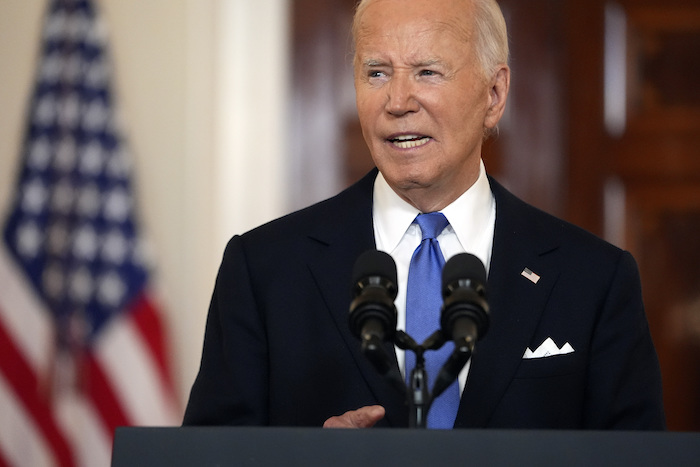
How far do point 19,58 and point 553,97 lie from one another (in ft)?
6.82

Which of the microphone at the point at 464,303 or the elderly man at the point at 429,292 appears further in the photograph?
the elderly man at the point at 429,292

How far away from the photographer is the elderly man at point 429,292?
1.72m

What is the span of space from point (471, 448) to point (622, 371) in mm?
726

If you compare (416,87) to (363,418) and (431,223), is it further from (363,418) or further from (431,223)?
(363,418)

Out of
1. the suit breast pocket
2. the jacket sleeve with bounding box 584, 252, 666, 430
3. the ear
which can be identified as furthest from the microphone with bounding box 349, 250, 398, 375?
the ear

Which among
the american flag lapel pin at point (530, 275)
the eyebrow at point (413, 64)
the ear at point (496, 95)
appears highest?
the eyebrow at point (413, 64)

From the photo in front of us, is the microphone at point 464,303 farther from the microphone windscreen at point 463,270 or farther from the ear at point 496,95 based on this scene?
the ear at point 496,95

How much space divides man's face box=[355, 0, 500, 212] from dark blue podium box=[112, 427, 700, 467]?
733 mm

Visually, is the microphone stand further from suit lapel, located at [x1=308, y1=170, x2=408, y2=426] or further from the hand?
suit lapel, located at [x1=308, y1=170, x2=408, y2=426]

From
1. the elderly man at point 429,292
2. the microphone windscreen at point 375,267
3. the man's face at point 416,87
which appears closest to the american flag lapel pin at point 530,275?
the elderly man at point 429,292

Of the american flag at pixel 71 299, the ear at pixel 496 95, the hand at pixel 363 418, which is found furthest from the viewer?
the american flag at pixel 71 299

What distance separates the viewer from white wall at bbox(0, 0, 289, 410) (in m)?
3.57

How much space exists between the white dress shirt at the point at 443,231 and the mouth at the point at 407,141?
5.7 inches

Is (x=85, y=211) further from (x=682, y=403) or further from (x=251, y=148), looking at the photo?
(x=682, y=403)
